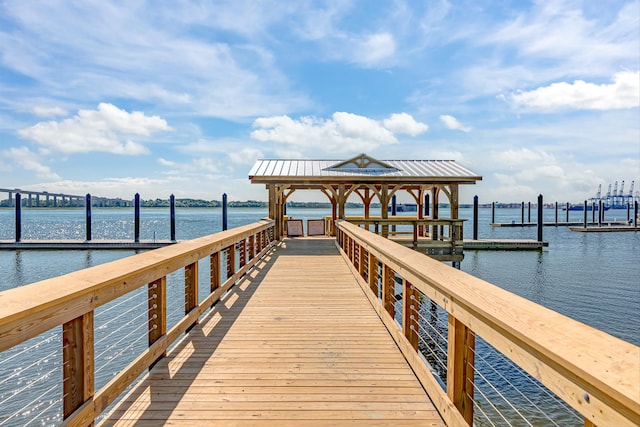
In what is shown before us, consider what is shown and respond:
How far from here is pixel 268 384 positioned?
2.83 meters

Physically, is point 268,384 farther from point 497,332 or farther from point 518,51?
point 518,51

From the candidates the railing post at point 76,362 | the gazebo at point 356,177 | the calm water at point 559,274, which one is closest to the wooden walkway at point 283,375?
the railing post at point 76,362

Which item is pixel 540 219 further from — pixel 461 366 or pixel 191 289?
pixel 461 366

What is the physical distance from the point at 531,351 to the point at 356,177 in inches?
482

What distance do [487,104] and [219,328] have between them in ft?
52.5

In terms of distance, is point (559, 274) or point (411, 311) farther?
point (559, 274)

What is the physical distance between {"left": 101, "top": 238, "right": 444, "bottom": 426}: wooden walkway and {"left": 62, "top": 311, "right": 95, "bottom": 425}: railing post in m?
0.41

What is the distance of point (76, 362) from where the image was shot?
2006mm

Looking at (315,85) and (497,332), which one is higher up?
(315,85)

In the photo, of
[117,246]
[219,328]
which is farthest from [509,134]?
[117,246]

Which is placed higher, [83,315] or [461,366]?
[83,315]

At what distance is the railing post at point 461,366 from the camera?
213cm

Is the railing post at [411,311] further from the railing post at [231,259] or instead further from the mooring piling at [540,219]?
the mooring piling at [540,219]

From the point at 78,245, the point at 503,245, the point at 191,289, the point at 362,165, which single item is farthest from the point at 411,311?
the point at 78,245
